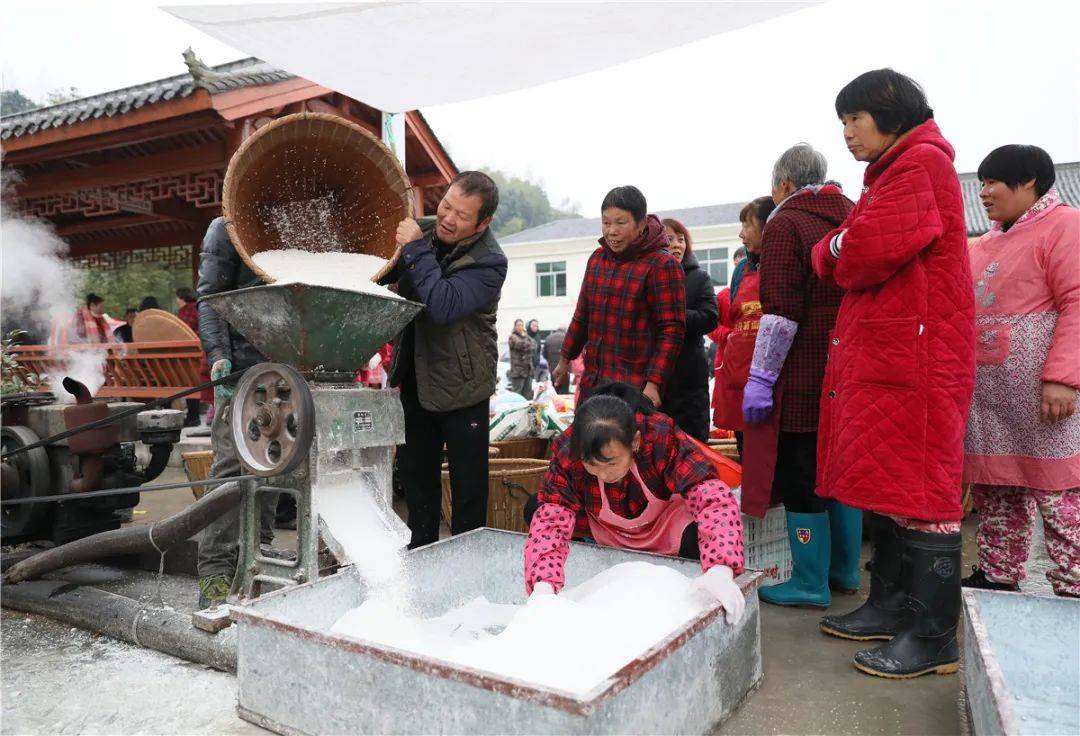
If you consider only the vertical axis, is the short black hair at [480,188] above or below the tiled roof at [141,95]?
below

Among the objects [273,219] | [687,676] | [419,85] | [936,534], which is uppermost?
[419,85]

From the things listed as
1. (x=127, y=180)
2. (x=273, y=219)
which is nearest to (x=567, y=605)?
(x=273, y=219)

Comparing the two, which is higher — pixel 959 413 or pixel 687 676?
pixel 959 413

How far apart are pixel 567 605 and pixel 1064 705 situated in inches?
50.5

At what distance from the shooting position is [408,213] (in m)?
2.79

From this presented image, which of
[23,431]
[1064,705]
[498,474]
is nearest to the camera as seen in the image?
[1064,705]

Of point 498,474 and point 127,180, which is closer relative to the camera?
point 498,474

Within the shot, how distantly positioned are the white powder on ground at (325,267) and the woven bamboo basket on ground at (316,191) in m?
0.05

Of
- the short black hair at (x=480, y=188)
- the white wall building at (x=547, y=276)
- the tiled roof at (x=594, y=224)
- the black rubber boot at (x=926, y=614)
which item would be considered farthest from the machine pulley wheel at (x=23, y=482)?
the tiled roof at (x=594, y=224)

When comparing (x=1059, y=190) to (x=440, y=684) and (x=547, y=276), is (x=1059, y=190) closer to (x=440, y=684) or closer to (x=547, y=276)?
(x=547, y=276)

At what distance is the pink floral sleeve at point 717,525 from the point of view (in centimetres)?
215

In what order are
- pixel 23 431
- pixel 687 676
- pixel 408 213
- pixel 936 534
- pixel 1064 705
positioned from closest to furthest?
1. pixel 687 676
2. pixel 1064 705
3. pixel 936 534
4. pixel 408 213
5. pixel 23 431

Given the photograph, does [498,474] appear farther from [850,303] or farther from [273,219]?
[850,303]

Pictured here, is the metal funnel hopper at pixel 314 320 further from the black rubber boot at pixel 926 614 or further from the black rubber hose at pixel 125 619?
the black rubber boot at pixel 926 614
